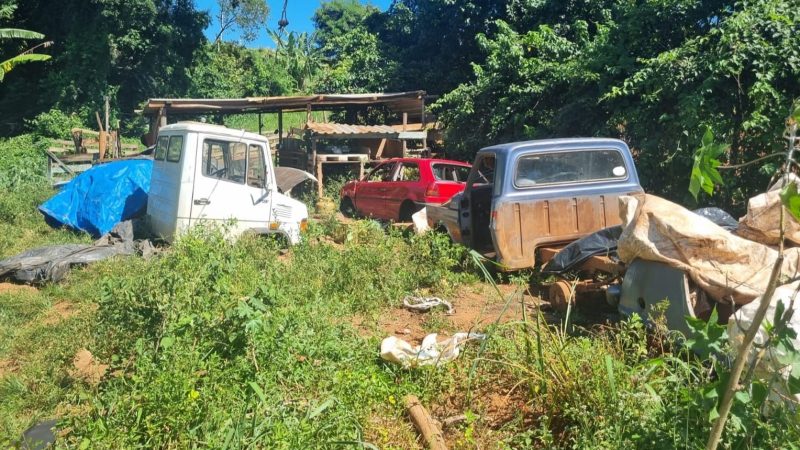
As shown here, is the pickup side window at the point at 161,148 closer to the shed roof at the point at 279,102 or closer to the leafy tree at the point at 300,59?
the shed roof at the point at 279,102

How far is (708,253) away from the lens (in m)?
4.65

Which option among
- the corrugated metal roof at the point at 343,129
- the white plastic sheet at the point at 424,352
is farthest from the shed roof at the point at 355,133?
the white plastic sheet at the point at 424,352

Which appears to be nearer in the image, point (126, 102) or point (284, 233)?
point (284, 233)

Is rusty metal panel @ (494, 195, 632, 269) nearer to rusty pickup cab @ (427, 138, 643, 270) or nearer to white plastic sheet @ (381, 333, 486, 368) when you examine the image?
rusty pickup cab @ (427, 138, 643, 270)

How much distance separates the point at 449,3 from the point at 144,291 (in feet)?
57.9

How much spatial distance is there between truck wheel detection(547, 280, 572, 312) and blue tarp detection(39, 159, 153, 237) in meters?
7.62

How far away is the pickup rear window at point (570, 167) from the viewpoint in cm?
789

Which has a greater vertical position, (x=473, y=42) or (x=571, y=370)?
(x=473, y=42)

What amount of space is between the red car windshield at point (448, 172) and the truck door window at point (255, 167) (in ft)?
12.9

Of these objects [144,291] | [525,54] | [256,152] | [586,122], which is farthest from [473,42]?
[144,291]

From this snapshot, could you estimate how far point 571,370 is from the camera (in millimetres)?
4156

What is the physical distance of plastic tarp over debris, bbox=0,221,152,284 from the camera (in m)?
8.62

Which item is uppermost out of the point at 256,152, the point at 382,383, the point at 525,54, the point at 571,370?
the point at 525,54

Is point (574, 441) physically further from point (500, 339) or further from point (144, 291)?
point (144, 291)
